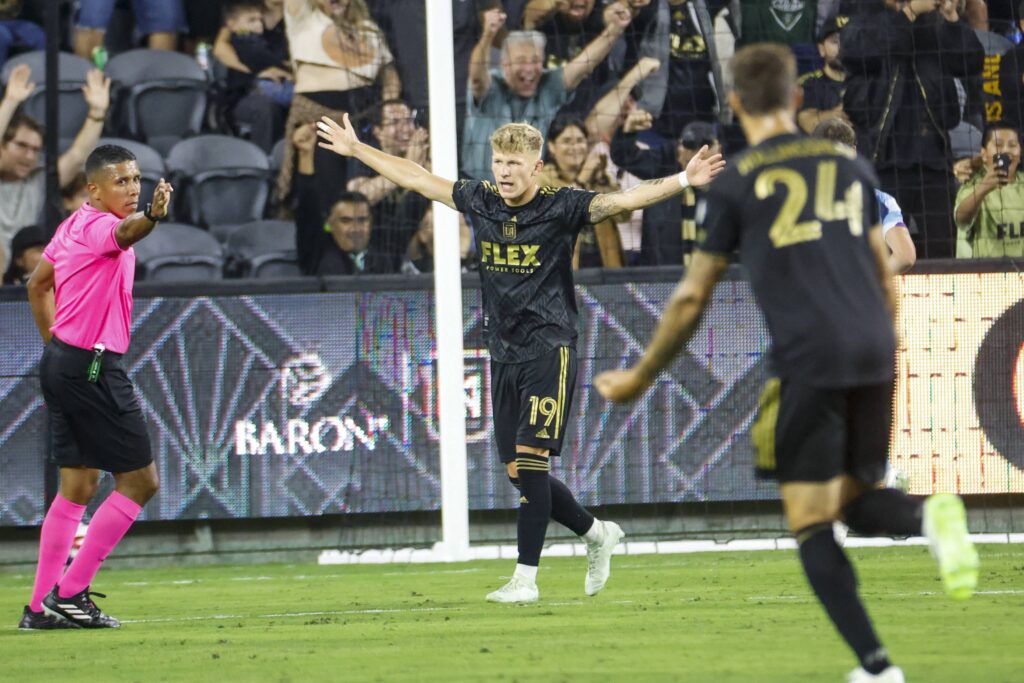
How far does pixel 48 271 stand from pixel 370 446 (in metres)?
3.69

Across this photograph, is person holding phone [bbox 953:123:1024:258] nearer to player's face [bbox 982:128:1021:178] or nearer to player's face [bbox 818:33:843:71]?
player's face [bbox 982:128:1021:178]

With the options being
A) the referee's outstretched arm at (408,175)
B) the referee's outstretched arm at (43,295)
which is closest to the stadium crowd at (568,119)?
the referee's outstretched arm at (43,295)

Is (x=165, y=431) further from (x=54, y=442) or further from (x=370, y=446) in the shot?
(x=54, y=442)

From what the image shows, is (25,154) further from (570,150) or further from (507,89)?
(570,150)

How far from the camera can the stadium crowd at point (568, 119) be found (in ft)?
37.9

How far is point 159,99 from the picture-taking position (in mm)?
13500

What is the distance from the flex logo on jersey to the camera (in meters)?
7.59

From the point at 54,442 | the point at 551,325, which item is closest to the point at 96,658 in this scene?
the point at 54,442

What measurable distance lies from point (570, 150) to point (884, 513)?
716 cm

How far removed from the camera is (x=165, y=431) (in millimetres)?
10758

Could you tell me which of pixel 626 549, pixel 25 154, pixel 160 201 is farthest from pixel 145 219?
pixel 25 154

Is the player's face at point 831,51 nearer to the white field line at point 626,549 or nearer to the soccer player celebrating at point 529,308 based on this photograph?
the white field line at point 626,549

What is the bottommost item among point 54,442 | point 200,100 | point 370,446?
point 370,446

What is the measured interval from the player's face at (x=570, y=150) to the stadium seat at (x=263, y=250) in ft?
7.17
